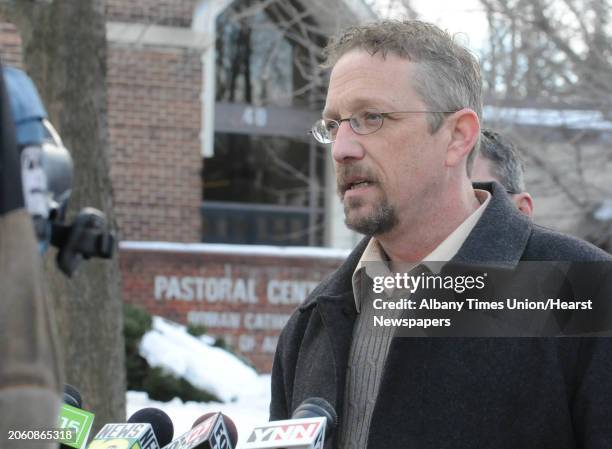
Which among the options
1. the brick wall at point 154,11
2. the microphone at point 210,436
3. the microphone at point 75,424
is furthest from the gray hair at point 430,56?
the brick wall at point 154,11

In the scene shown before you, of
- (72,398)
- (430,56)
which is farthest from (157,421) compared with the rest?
(430,56)

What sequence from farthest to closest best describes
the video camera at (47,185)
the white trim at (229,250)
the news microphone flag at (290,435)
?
the white trim at (229,250), the news microphone flag at (290,435), the video camera at (47,185)

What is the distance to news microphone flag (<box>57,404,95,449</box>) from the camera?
2.70m

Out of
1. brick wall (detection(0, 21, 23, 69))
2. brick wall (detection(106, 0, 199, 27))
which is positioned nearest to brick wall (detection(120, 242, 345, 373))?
brick wall (detection(0, 21, 23, 69))

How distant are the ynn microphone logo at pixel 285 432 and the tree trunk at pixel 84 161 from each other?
4.25 meters

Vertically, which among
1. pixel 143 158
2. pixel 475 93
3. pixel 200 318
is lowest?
pixel 200 318

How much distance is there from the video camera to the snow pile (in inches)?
346

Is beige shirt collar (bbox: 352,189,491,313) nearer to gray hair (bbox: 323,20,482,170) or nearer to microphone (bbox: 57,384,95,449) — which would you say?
gray hair (bbox: 323,20,482,170)

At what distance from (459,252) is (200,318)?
11.6m

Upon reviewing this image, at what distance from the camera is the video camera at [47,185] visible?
1.86 m

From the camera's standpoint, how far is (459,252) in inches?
116

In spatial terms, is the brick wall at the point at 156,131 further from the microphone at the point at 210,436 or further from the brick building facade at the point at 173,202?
the microphone at the point at 210,436

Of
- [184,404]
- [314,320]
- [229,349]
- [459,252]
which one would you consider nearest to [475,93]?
[459,252]

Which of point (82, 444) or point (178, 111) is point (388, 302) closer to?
point (82, 444)
